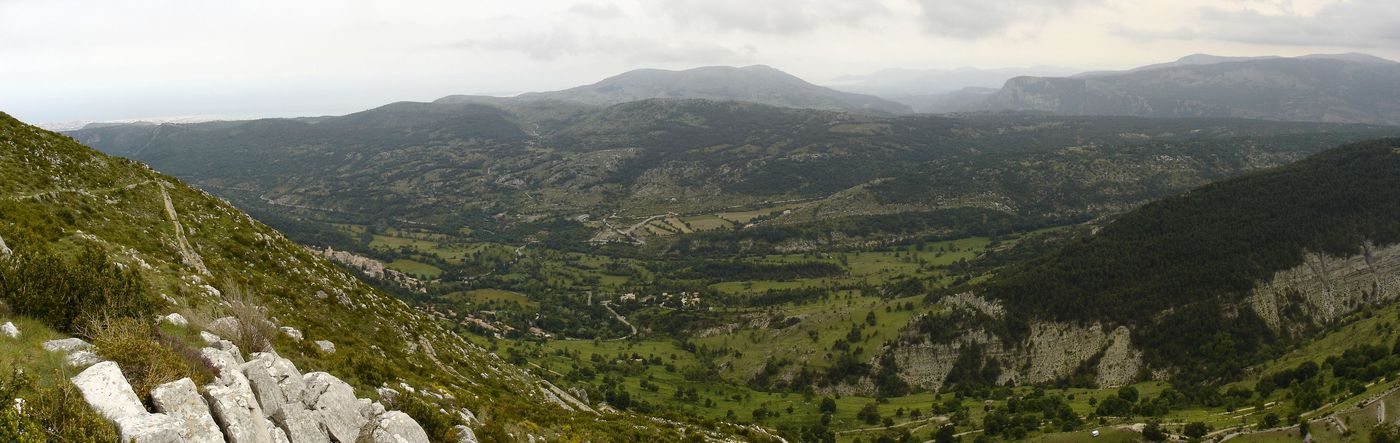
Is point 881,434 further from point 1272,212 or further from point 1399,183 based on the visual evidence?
point 1399,183

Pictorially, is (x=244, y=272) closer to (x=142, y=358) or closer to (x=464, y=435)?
(x=464, y=435)

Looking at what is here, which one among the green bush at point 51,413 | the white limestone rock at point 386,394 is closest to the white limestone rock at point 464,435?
the white limestone rock at point 386,394

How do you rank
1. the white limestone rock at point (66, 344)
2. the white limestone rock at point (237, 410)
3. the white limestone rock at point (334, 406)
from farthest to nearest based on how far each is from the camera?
the white limestone rock at point (334, 406) < the white limestone rock at point (66, 344) < the white limestone rock at point (237, 410)

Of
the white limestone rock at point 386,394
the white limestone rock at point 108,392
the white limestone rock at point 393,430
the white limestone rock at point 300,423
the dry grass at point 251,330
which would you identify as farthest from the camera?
the white limestone rock at point 386,394

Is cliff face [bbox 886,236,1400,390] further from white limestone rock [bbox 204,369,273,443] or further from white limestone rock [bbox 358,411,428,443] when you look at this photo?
white limestone rock [bbox 204,369,273,443]

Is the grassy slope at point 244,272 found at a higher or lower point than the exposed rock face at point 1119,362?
higher

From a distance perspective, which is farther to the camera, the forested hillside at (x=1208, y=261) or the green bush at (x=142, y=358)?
the forested hillside at (x=1208, y=261)

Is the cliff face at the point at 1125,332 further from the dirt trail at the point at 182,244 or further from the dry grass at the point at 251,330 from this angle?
the dry grass at the point at 251,330

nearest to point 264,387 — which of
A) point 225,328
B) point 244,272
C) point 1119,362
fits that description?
point 225,328

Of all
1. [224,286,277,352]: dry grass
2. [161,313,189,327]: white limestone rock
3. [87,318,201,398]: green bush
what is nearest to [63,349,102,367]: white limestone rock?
[87,318,201,398]: green bush
